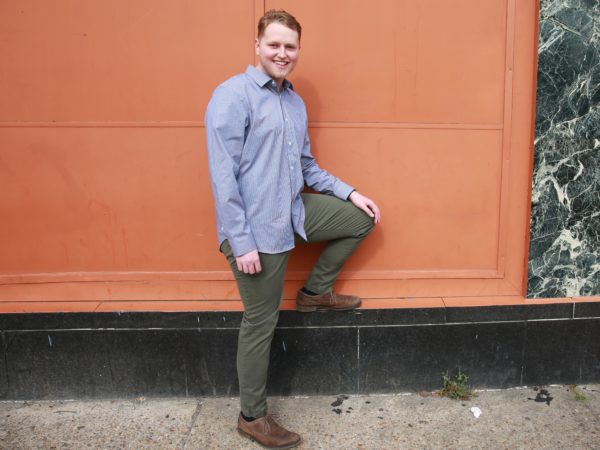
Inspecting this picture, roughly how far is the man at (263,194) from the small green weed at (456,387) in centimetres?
103

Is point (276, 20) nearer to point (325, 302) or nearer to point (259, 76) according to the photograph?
point (259, 76)

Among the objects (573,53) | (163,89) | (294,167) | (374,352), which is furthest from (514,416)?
(163,89)

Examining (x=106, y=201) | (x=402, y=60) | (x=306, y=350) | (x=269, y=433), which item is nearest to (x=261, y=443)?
(x=269, y=433)

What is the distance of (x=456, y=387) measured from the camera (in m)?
3.38

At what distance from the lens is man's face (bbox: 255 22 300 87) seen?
2572 mm

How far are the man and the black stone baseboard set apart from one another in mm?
478

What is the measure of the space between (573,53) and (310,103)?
5.16 ft

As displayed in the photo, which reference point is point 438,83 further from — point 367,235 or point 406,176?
point 367,235

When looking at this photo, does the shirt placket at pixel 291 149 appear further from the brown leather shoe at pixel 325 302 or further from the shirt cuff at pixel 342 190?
the brown leather shoe at pixel 325 302

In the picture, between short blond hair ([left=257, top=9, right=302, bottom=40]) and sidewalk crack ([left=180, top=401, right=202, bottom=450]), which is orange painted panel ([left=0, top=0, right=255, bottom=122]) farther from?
sidewalk crack ([left=180, top=401, right=202, bottom=450])

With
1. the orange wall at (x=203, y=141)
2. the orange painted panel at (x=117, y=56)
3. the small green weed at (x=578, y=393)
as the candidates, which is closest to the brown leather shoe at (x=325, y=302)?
the orange wall at (x=203, y=141)

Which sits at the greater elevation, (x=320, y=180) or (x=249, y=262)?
(x=320, y=180)

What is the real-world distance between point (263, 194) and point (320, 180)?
54 cm

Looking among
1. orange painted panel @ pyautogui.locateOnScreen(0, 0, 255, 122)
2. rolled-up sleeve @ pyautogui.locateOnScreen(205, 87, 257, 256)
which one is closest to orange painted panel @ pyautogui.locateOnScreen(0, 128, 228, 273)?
orange painted panel @ pyautogui.locateOnScreen(0, 0, 255, 122)
